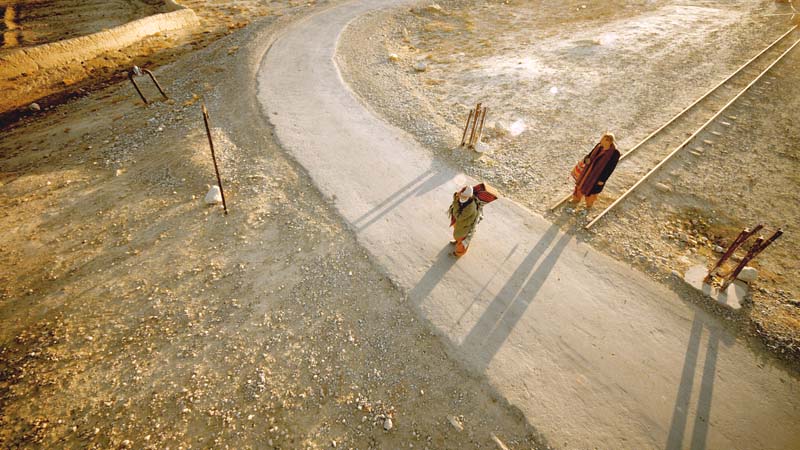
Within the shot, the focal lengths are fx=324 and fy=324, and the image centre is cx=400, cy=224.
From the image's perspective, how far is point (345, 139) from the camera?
1026 centimetres

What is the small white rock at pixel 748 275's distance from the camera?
6.38 metres

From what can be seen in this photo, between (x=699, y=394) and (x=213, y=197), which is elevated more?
(x=213, y=197)

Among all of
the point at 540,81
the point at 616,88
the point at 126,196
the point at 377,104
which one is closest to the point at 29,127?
the point at 126,196

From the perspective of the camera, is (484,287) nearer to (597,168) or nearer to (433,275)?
(433,275)

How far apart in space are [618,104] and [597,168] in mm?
7166

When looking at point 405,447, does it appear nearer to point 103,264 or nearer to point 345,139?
point 103,264

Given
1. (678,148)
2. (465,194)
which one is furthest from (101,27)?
(678,148)

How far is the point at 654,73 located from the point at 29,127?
2441 centimetres

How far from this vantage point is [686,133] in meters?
10.6

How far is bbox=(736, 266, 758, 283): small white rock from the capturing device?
6379 mm

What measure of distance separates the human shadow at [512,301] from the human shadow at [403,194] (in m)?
3.08

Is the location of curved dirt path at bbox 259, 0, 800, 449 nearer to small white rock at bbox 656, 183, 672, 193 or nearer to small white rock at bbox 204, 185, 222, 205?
small white rock at bbox 204, 185, 222, 205

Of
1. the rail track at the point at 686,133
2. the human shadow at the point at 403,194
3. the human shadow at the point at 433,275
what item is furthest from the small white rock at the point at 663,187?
the human shadow at the point at 433,275

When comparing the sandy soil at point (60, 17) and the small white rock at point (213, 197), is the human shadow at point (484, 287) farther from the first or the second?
the sandy soil at point (60, 17)
